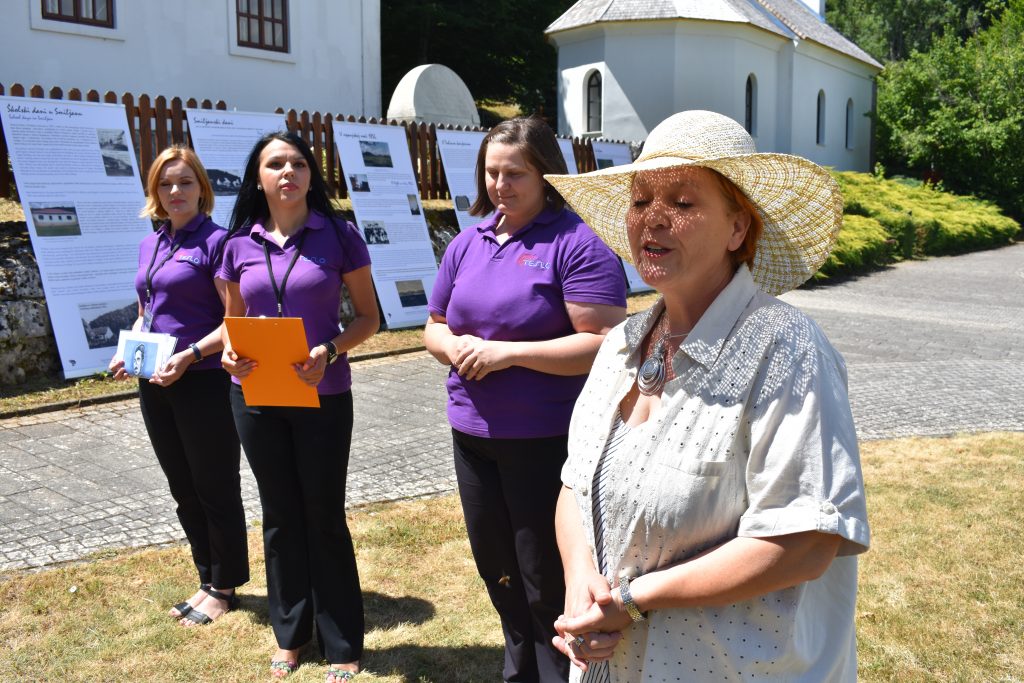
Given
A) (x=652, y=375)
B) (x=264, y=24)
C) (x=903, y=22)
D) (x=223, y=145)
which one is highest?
(x=903, y=22)

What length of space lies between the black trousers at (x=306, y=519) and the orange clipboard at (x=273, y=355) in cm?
12

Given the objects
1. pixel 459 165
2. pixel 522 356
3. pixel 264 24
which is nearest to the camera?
pixel 522 356

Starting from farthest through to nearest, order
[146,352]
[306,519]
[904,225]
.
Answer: [904,225] → [146,352] → [306,519]

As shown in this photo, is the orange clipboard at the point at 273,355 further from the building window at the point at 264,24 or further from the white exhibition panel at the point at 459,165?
the building window at the point at 264,24

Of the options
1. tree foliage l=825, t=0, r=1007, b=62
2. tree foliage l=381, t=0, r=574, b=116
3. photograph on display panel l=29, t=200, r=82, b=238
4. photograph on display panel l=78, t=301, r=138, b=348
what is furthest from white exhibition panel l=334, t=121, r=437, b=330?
tree foliage l=825, t=0, r=1007, b=62

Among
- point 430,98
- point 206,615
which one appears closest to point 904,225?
point 430,98

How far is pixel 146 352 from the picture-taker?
419 cm

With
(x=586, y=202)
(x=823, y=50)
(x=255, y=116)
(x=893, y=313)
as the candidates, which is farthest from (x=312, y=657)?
(x=823, y=50)

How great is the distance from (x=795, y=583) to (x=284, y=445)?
2465mm

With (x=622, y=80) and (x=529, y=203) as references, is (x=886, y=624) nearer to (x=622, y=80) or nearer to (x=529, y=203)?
(x=529, y=203)

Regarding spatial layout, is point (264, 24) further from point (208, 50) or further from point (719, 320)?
point (719, 320)

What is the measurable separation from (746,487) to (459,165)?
12.7 metres

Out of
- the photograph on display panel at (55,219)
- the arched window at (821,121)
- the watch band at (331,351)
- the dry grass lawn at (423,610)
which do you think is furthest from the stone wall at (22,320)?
the arched window at (821,121)

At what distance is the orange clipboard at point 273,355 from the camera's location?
3.54 metres
